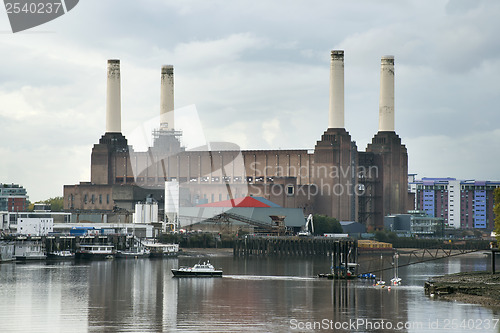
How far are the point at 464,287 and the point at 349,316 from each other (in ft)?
38.9

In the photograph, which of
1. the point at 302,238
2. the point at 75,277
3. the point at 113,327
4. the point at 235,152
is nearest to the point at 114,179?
the point at 235,152

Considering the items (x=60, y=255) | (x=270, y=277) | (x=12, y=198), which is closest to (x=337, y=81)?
(x=60, y=255)

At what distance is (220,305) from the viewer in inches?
2056

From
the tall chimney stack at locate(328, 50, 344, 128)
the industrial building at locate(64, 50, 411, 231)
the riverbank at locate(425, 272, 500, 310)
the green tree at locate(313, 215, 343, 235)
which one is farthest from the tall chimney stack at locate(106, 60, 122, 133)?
the riverbank at locate(425, 272, 500, 310)

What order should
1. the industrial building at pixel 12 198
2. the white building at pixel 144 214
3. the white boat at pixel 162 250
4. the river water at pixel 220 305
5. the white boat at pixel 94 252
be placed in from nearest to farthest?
the river water at pixel 220 305, the white boat at pixel 94 252, the white boat at pixel 162 250, the white building at pixel 144 214, the industrial building at pixel 12 198

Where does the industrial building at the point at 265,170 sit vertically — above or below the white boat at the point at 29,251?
above

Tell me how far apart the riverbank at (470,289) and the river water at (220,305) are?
1.20m

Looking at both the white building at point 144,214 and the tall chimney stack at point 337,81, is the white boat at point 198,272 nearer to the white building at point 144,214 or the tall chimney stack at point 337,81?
the white building at point 144,214

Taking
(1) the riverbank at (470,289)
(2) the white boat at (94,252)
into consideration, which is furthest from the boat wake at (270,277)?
(2) the white boat at (94,252)

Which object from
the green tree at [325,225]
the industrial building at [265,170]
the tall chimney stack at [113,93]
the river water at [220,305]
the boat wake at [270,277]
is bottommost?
the river water at [220,305]

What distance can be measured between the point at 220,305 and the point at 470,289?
14.4 m

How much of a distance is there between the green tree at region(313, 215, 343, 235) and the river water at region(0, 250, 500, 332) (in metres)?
48.6

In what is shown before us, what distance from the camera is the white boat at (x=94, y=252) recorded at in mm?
98375

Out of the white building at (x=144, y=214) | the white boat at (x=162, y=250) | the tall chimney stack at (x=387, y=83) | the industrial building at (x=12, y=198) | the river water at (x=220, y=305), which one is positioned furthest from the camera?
the industrial building at (x=12, y=198)
